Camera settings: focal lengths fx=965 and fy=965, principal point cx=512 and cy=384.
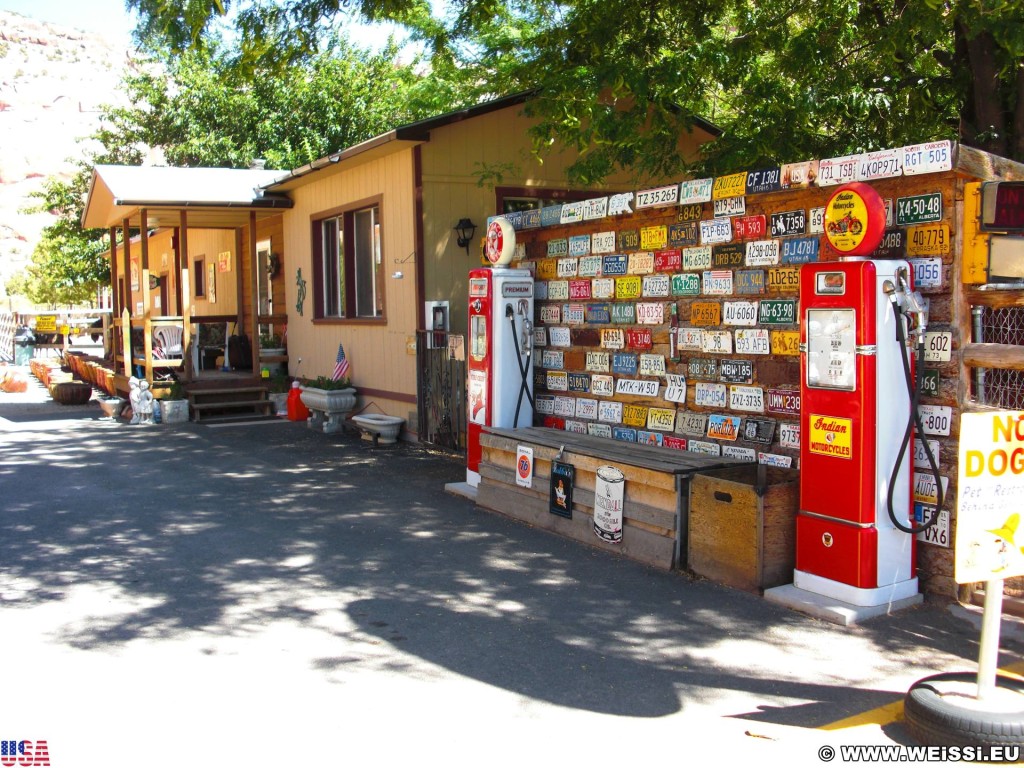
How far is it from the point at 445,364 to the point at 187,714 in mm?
7291

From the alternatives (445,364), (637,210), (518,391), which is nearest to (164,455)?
(445,364)

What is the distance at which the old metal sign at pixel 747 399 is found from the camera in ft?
22.5

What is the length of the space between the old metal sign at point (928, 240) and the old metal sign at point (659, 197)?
6.85 ft

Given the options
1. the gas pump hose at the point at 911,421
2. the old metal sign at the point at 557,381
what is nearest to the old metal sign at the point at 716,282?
the gas pump hose at the point at 911,421

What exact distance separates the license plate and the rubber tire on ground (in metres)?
2.52

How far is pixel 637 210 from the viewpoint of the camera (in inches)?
309

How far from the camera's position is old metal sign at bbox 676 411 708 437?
7363mm

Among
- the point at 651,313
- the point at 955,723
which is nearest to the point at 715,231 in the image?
the point at 651,313

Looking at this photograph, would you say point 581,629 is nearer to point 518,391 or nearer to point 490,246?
point 518,391

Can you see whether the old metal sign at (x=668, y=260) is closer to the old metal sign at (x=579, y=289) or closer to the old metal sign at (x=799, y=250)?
the old metal sign at (x=579, y=289)

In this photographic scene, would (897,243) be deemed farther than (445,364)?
No

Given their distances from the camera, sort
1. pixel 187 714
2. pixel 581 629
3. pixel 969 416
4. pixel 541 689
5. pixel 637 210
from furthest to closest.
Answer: pixel 637 210
pixel 581 629
pixel 541 689
pixel 187 714
pixel 969 416

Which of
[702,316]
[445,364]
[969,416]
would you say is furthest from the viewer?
[445,364]

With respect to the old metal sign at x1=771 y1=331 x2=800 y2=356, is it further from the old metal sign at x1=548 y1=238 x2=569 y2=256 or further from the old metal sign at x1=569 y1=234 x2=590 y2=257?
the old metal sign at x1=548 y1=238 x2=569 y2=256
